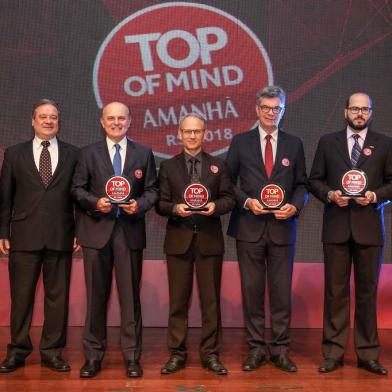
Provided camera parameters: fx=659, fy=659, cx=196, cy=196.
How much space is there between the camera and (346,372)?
4172 millimetres

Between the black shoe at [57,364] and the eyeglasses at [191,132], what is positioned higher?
the eyeglasses at [191,132]

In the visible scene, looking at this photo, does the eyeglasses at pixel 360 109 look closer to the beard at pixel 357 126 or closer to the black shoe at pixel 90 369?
the beard at pixel 357 126

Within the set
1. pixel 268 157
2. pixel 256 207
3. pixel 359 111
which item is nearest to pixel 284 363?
pixel 256 207

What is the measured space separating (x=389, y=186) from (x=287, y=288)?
3.01 ft

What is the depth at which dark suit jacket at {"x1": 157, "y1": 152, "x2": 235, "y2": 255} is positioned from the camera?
4.16 m

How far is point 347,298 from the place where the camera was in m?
4.25

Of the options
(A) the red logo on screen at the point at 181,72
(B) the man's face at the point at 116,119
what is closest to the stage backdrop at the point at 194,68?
(A) the red logo on screen at the point at 181,72

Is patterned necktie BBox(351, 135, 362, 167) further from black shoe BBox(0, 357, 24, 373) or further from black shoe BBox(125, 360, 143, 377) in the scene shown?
black shoe BBox(0, 357, 24, 373)

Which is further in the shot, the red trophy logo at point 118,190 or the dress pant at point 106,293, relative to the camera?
the dress pant at point 106,293

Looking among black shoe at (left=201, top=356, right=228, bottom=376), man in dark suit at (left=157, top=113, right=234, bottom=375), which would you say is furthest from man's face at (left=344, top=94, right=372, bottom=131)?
black shoe at (left=201, top=356, right=228, bottom=376)

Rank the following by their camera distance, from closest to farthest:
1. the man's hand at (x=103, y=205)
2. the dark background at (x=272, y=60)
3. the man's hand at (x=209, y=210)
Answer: the man's hand at (x=103, y=205) < the man's hand at (x=209, y=210) < the dark background at (x=272, y=60)

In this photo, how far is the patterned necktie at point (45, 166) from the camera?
4188 mm

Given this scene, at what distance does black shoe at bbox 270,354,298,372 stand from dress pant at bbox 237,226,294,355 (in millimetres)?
31

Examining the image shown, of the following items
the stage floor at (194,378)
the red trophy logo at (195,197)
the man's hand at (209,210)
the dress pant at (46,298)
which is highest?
the red trophy logo at (195,197)
